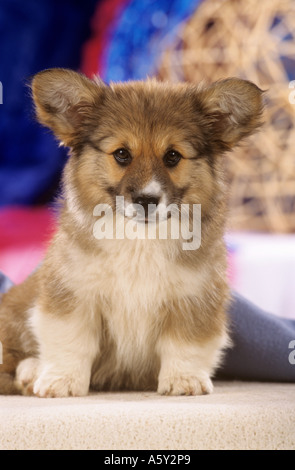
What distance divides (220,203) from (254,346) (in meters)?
0.52

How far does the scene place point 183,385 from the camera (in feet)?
6.57

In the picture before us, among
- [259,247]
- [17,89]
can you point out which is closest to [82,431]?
[259,247]

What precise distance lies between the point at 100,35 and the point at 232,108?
116 inches

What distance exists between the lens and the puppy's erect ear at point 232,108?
80.6 inches

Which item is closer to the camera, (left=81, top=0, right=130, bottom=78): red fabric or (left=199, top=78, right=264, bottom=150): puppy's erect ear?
(left=199, top=78, right=264, bottom=150): puppy's erect ear

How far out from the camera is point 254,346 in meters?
2.38

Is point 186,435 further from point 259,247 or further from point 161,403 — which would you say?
point 259,247

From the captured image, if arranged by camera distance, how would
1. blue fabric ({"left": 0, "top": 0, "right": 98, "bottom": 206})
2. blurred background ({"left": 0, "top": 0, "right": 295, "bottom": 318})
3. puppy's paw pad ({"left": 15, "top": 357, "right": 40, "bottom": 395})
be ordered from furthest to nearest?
1. blue fabric ({"left": 0, "top": 0, "right": 98, "bottom": 206})
2. blurred background ({"left": 0, "top": 0, "right": 295, "bottom": 318})
3. puppy's paw pad ({"left": 15, "top": 357, "right": 40, "bottom": 395})

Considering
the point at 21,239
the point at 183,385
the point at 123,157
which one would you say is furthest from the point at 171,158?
the point at 21,239

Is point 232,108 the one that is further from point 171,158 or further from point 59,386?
point 59,386

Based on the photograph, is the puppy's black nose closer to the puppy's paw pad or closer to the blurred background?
the puppy's paw pad

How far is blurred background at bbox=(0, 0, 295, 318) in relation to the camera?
357 cm

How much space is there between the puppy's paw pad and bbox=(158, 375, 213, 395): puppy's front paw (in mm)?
357

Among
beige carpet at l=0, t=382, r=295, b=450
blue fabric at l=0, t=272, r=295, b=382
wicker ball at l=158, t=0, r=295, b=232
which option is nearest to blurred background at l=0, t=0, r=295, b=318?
wicker ball at l=158, t=0, r=295, b=232
